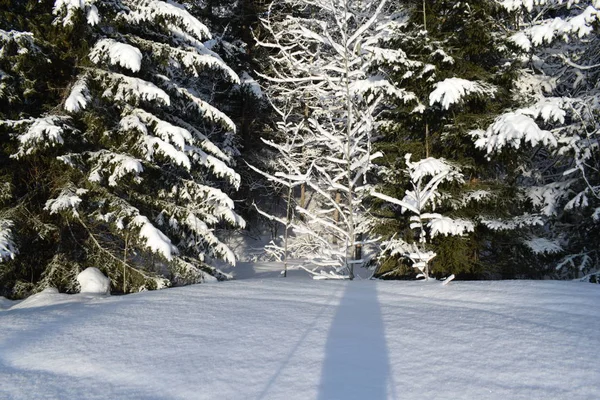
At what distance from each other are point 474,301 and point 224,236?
14.5 metres

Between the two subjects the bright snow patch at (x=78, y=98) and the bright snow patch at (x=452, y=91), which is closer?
the bright snow patch at (x=78, y=98)

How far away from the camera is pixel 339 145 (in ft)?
22.5

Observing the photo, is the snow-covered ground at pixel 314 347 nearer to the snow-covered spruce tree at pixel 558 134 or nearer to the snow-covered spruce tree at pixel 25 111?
the snow-covered spruce tree at pixel 25 111

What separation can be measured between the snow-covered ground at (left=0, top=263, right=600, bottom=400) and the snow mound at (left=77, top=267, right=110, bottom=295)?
275cm

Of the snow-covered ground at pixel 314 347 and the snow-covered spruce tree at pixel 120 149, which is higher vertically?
the snow-covered spruce tree at pixel 120 149

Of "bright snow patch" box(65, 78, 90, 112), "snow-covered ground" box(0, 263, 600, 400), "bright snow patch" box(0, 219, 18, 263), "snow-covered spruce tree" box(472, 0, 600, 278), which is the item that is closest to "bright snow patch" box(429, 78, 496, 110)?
"snow-covered spruce tree" box(472, 0, 600, 278)

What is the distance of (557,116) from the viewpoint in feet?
24.4

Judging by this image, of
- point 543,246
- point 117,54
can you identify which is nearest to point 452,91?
point 543,246

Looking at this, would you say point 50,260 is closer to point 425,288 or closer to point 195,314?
point 195,314

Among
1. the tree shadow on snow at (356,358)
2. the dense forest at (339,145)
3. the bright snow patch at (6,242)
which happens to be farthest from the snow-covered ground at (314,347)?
the dense forest at (339,145)

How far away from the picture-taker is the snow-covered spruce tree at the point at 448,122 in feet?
27.4

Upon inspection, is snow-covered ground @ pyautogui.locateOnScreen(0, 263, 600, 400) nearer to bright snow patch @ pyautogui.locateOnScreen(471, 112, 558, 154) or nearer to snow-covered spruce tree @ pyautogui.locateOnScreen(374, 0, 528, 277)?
bright snow patch @ pyautogui.locateOnScreen(471, 112, 558, 154)

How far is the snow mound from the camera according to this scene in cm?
711

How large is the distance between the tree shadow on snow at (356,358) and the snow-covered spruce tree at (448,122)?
447 centimetres
